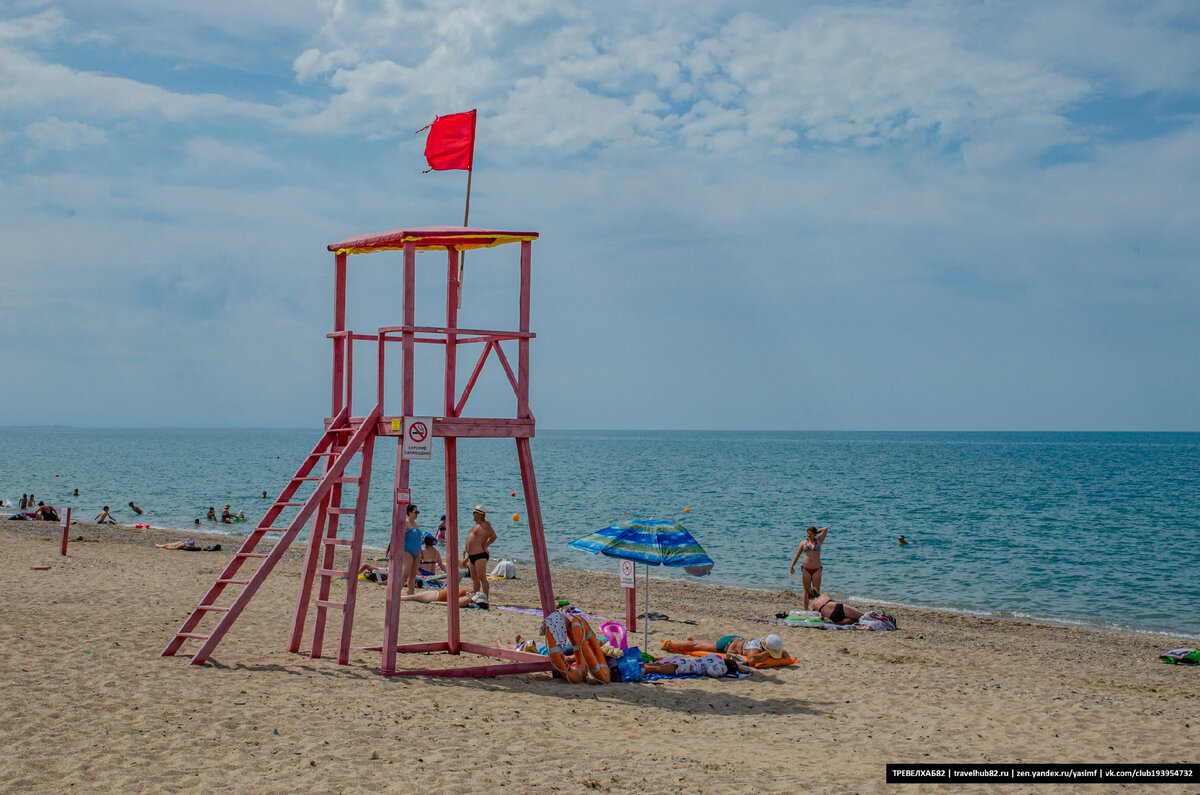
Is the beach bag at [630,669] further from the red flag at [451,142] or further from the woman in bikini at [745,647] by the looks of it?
the red flag at [451,142]

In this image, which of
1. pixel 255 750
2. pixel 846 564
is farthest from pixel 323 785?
pixel 846 564

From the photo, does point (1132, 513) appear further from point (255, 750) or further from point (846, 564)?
point (255, 750)

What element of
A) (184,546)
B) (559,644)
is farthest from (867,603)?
(184,546)

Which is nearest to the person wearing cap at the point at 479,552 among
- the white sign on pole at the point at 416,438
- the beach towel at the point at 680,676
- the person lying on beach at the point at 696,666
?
the person lying on beach at the point at 696,666

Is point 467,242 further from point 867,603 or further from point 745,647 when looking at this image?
point 867,603

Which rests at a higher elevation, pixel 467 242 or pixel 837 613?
pixel 467 242

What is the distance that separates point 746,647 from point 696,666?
1.18 m

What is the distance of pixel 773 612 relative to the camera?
66.4ft

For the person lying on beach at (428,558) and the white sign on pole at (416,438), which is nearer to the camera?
the white sign on pole at (416,438)

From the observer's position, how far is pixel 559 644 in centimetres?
1177

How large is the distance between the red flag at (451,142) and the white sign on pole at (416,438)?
3.45m

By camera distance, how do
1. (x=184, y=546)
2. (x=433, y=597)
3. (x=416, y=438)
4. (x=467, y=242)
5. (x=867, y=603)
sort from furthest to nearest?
(x=184, y=546)
(x=867, y=603)
(x=433, y=597)
(x=467, y=242)
(x=416, y=438)

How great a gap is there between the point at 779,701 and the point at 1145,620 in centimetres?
1560

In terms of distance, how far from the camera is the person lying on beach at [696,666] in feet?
40.6
